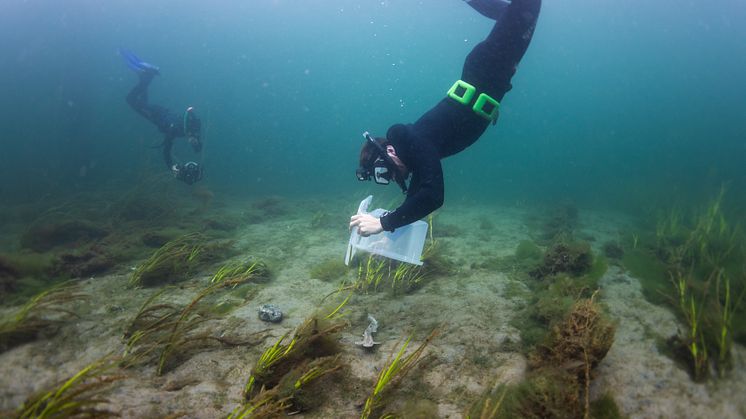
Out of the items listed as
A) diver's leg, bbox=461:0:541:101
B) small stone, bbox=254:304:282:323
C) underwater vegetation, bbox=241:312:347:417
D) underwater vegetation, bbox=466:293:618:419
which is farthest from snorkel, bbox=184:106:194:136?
→ underwater vegetation, bbox=466:293:618:419

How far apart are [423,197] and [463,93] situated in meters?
1.91

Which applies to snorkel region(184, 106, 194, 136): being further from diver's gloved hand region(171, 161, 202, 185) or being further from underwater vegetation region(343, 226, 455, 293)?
underwater vegetation region(343, 226, 455, 293)

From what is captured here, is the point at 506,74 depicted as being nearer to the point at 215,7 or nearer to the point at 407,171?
the point at 407,171

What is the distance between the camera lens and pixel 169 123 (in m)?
12.9

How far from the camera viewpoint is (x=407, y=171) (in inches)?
154

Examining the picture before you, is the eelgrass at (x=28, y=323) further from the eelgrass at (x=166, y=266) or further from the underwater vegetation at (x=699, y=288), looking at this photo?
the underwater vegetation at (x=699, y=288)

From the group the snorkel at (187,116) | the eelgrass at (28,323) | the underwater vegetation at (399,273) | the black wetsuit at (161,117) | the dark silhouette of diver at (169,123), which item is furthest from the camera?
the black wetsuit at (161,117)

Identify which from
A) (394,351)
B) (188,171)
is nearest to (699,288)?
(394,351)

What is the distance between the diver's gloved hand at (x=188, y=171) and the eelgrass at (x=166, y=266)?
16.2ft

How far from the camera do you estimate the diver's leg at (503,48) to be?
14.0ft

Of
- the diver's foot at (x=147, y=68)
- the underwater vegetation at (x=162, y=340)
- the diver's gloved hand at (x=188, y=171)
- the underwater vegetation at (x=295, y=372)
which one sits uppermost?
the diver's foot at (x=147, y=68)

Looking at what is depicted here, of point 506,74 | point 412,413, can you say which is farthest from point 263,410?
point 506,74

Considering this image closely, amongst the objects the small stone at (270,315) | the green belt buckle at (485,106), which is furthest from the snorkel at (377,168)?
the small stone at (270,315)

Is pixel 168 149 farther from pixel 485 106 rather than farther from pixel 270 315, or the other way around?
pixel 485 106
